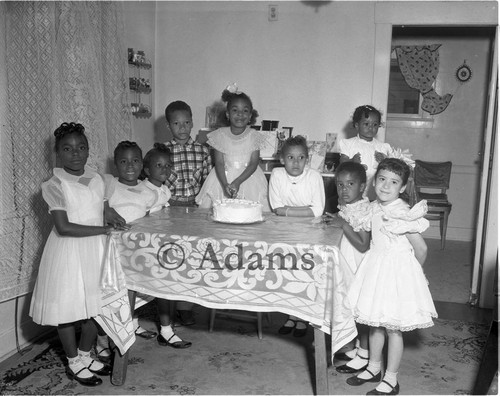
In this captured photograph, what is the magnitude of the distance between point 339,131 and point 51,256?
3.11 meters

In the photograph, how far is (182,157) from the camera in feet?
11.6

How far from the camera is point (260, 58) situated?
16.3ft

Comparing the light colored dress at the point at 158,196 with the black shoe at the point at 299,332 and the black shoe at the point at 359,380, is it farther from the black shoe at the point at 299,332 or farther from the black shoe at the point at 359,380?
the black shoe at the point at 359,380

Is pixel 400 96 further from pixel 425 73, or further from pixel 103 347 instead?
pixel 103 347

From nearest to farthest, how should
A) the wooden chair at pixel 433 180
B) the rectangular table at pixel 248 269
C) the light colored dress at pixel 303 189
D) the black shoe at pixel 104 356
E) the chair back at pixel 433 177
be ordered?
the rectangular table at pixel 248 269 → the black shoe at pixel 104 356 → the light colored dress at pixel 303 189 → the wooden chair at pixel 433 180 → the chair back at pixel 433 177

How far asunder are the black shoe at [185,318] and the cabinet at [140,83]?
73.0 inches

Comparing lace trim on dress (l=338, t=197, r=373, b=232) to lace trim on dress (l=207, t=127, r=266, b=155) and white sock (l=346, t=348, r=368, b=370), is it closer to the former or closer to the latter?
white sock (l=346, t=348, r=368, b=370)

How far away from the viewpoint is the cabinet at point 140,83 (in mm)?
4477

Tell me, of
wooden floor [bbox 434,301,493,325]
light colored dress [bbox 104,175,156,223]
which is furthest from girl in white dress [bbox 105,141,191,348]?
wooden floor [bbox 434,301,493,325]

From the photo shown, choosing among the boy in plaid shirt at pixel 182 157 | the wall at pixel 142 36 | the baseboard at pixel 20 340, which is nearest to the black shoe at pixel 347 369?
the boy in plaid shirt at pixel 182 157

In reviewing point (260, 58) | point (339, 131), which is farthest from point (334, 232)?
point (260, 58)

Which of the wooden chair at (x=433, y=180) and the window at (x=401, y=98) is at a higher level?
the window at (x=401, y=98)

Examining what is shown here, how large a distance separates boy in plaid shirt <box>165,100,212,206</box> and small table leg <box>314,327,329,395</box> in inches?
60.1

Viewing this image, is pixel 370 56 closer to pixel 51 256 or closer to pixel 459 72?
pixel 459 72
